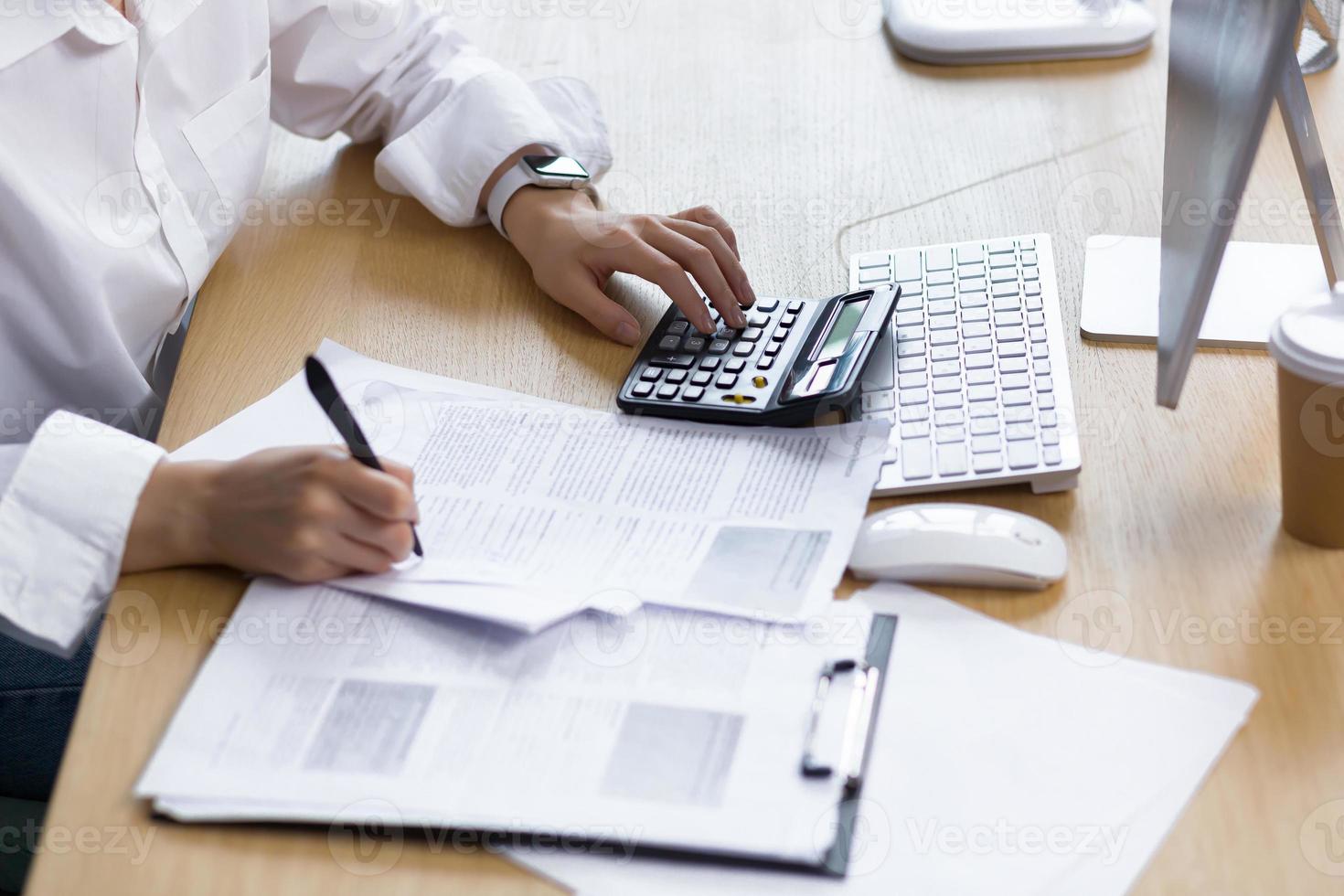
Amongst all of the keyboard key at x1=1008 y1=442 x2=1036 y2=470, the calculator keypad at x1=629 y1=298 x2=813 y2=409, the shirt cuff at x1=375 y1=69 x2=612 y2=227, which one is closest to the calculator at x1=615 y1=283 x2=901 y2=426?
the calculator keypad at x1=629 y1=298 x2=813 y2=409

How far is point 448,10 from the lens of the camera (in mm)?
1291

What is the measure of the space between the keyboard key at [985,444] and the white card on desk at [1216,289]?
0.51 ft

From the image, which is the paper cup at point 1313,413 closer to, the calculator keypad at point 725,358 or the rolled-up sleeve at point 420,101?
the calculator keypad at point 725,358

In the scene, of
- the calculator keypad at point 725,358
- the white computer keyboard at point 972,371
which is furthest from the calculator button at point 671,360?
the white computer keyboard at point 972,371

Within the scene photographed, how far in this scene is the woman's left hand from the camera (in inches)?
32.2

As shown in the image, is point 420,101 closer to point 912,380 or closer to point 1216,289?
point 912,380

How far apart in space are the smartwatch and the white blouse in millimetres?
16

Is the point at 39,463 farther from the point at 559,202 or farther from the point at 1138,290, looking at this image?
the point at 1138,290

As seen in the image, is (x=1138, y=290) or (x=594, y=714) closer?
(x=594, y=714)

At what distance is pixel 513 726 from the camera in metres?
0.55

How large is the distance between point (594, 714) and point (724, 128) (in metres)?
0.66

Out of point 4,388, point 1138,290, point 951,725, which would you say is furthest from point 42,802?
point 1138,290

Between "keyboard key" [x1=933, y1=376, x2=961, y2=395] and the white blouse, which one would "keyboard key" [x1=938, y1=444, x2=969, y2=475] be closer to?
"keyboard key" [x1=933, y1=376, x2=961, y2=395]

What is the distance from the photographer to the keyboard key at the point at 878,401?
0.73 m
